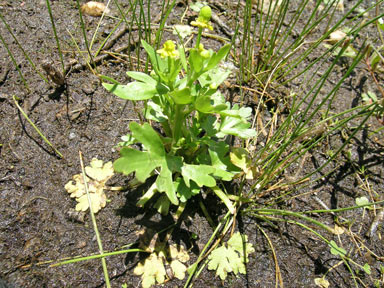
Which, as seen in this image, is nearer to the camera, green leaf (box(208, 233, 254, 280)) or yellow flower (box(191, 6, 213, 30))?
yellow flower (box(191, 6, 213, 30))

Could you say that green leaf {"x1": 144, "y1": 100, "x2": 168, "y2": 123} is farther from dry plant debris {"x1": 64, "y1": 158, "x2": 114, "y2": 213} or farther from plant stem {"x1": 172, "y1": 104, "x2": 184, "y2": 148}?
dry plant debris {"x1": 64, "y1": 158, "x2": 114, "y2": 213}

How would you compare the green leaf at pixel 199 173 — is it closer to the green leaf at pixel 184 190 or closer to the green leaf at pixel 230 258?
the green leaf at pixel 184 190

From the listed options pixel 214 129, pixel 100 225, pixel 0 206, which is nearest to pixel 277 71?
pixel 214 129

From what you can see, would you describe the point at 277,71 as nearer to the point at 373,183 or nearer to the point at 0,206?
the point at 373,183

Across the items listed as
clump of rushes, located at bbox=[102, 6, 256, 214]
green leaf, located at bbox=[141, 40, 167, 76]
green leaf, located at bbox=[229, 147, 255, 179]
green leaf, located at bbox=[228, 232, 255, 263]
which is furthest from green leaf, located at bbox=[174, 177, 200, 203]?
green leaf, located at bbox=[141, 40, 167, 76]

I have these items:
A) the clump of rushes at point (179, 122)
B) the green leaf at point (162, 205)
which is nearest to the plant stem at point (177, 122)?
the clump of rushes at point (179, 122)

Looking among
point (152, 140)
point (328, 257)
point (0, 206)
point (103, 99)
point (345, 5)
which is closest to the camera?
point (152, 140)
